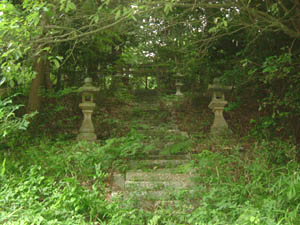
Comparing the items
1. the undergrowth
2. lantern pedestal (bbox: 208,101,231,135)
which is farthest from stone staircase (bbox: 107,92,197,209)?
lantern pedestal (bbox: 208,101,231,135)

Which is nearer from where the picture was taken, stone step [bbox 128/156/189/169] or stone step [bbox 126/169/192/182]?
stone step [bbox 126/169/192/182]

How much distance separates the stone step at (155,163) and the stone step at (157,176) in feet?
0.80

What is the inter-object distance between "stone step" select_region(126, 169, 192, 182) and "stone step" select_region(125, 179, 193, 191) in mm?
120

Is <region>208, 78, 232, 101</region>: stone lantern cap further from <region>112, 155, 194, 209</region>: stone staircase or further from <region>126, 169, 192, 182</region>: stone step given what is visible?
<region>126, 169, 192, 182</region>: stone step

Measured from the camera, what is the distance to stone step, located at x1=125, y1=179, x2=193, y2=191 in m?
4.08

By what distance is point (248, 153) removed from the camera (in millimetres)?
4938

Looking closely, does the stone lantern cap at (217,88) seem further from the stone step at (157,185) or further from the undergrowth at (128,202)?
the stone step at (157,185)

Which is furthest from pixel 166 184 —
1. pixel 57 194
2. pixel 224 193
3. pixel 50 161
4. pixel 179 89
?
pixel 179 89

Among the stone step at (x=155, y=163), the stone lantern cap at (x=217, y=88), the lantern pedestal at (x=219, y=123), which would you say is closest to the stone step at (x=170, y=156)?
the stone step at (x=155, y=163)

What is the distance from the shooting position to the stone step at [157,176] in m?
4.46

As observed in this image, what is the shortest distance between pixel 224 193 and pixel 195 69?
18.3ft

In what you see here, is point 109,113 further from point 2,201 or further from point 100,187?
point 2,201

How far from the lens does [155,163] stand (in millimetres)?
5090

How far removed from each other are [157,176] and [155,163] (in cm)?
55
